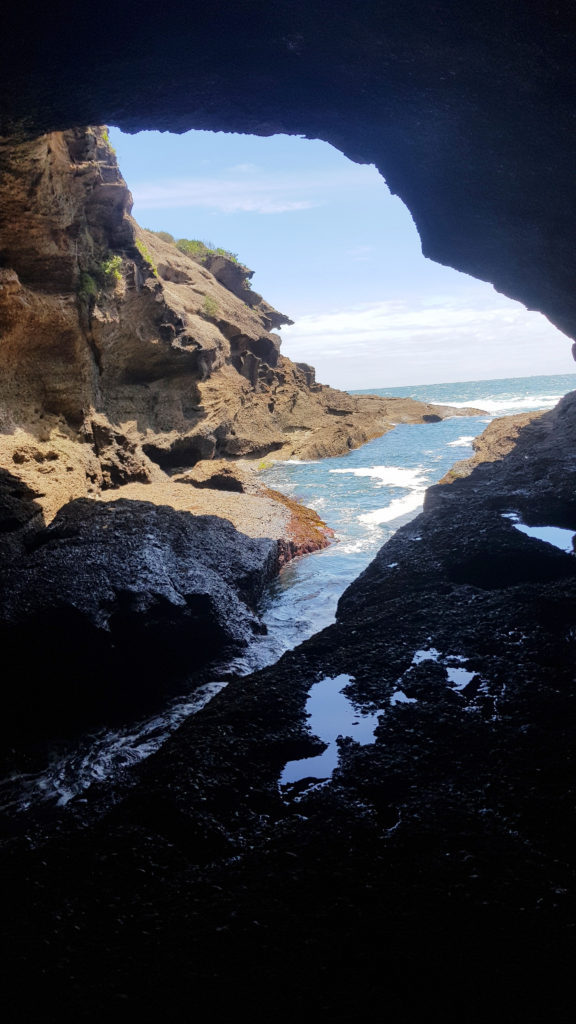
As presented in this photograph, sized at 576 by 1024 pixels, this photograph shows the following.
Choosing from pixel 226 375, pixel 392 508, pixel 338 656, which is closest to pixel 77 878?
pixel 338 656

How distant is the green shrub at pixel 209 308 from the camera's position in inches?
1019

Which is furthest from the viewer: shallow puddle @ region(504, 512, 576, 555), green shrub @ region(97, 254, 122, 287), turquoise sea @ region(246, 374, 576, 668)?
green shrub @ region(97, 254, 122, 287)

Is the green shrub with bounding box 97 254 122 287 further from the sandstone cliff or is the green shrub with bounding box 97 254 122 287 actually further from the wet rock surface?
the wet rock surface

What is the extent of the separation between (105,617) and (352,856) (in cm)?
373

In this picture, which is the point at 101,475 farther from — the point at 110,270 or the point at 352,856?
the point at 352,856

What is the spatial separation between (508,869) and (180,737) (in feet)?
7.47

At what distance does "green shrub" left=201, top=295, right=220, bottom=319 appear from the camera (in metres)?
25.9

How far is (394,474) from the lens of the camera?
19.6m

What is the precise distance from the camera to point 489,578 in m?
5.66

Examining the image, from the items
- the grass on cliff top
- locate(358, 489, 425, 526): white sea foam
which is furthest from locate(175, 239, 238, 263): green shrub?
locate(358, 489, 425, 526): white sea foam

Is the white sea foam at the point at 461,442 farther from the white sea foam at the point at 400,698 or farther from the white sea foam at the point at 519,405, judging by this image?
the white sea foam at the point at 400,698

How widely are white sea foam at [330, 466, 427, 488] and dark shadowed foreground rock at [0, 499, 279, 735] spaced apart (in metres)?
11.3

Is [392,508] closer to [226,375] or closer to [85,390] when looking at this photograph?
[85,390]

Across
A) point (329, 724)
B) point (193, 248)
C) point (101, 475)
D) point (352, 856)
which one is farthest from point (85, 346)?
point (193, 248)
